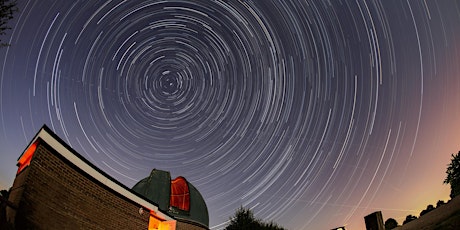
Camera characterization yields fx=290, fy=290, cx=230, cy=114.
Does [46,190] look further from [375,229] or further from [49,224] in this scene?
[375,229]

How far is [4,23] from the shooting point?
328 inches

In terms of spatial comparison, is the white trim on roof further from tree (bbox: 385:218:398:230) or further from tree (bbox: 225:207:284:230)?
tree (bbox: 385:218:398:230)

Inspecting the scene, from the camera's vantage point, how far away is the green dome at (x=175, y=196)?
2172cm

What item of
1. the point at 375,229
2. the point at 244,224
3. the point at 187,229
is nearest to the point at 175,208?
the point at 187,229

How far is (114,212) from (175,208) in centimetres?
1043

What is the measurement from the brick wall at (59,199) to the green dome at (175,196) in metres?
8.17

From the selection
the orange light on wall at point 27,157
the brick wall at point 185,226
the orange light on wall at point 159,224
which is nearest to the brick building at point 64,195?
the orange light on wall at point 27,157

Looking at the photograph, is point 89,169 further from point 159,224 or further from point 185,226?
point 185,226

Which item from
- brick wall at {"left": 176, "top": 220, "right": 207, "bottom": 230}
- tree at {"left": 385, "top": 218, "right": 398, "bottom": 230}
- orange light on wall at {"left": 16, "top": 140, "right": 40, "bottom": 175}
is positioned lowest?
orange light on wall at {"left": 16, "top": 140, "right": 40, "bottom": 175}

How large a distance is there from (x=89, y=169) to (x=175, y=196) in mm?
13874

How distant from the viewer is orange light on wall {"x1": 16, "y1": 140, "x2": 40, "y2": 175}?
9516mm

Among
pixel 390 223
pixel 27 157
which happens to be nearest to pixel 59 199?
pixel 27 157

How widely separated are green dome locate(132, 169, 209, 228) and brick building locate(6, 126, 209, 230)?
4688mm

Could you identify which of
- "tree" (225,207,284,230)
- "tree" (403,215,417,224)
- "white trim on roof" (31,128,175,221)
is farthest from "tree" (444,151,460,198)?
"white trim on roof" (31,128,175,221)
